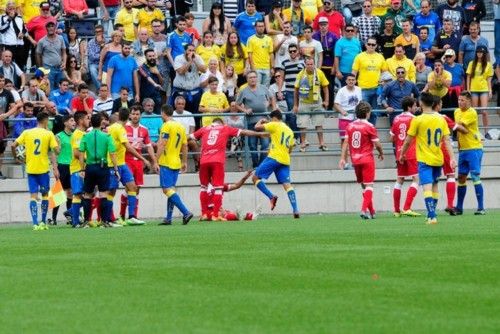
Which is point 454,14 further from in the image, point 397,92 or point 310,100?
point 310,100

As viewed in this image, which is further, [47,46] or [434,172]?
[47,46]

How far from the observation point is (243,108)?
3052 cm

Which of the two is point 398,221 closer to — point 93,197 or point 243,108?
point 93,197

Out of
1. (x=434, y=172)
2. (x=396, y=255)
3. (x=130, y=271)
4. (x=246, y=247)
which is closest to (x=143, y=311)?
(x=130, y=271)

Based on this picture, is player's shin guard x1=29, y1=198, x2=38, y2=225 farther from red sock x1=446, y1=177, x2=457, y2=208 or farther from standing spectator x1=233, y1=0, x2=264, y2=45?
standing spectator x1=233, y1=0, x2=264, y2=45

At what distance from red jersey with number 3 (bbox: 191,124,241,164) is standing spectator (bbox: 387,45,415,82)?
213 inches

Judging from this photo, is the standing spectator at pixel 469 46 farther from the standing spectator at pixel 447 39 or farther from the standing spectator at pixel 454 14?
the standing spectator at pixel 454 14

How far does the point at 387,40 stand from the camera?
32312mm

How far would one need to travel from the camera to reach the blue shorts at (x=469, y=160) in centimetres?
2595

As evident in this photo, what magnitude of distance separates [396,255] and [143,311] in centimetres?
509

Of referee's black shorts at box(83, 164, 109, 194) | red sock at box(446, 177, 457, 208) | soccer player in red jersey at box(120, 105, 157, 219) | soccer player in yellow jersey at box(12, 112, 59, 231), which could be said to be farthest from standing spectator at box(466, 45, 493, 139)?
soccer player in yellow jersey at box(12, 112, 59, 231)

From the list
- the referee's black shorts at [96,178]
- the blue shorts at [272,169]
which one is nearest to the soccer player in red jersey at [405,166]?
the blue shorts at [272,169]

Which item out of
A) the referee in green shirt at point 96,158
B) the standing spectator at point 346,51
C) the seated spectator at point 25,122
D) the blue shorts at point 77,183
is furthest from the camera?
the standing spectator at point 346,51

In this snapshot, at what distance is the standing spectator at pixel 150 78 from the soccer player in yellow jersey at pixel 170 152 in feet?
16.2
